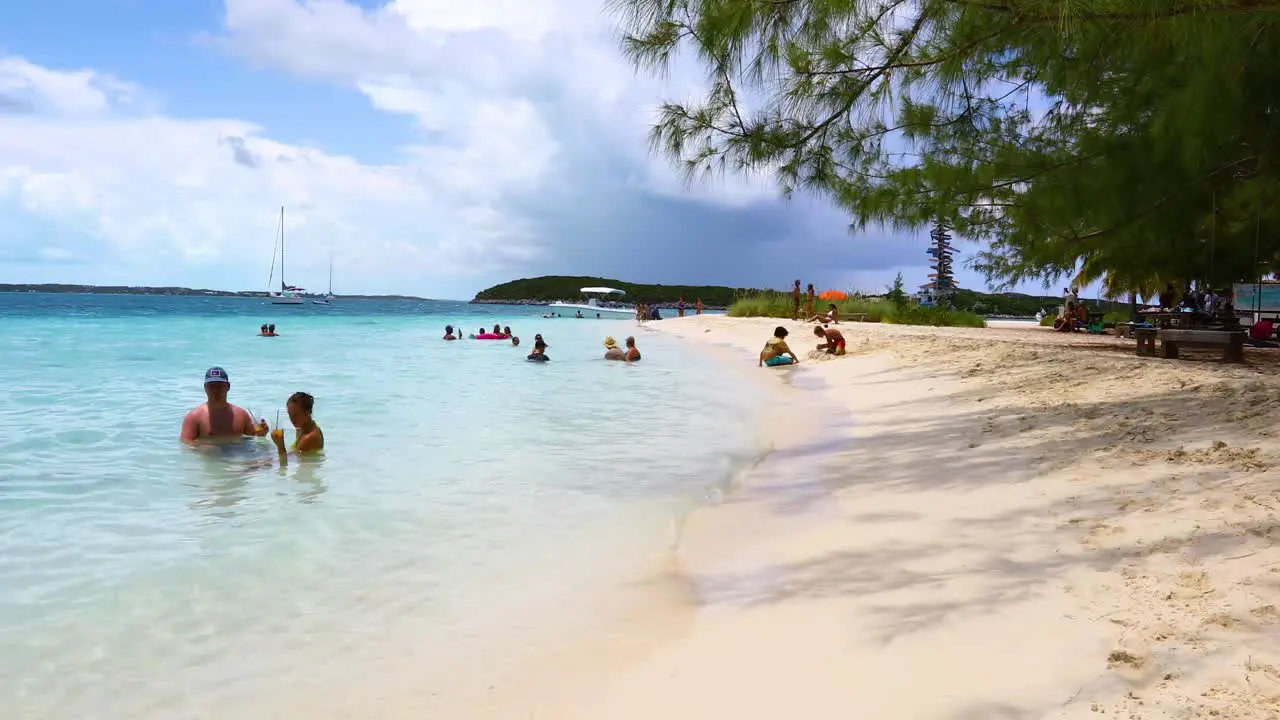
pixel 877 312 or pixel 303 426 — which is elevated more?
pixel 877 312

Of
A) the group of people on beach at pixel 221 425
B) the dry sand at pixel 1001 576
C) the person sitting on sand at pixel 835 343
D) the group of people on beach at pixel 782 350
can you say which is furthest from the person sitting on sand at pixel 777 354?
the group of people on beach at pixel 221 425

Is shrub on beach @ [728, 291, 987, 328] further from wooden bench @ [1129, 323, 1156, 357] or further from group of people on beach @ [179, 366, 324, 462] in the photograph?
group of people on beach @ [179, 366, 324, 462]

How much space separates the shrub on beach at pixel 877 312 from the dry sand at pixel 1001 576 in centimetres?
2257

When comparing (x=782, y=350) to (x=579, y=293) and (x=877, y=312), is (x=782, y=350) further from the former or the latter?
(x=579, y=293)

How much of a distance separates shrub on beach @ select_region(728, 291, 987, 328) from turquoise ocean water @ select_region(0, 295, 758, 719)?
2018cm

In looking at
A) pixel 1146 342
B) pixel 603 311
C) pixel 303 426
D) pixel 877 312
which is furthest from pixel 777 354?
pixel 603 311

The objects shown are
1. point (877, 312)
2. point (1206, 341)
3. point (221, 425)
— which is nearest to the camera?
point (221, 425)

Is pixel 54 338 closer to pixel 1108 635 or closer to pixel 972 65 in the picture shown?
pixel 972 65

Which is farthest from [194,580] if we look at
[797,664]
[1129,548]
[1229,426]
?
[1229,426]

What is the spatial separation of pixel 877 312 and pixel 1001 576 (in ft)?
94.7

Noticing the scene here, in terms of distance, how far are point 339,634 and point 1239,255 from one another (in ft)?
52.3

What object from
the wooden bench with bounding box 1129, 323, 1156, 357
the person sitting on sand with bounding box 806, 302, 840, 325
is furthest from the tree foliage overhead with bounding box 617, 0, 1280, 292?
the person sitting on sand with bounding box 806, 302, 840, 325

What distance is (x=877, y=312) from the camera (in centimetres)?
3130

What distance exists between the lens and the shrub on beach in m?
29.0
